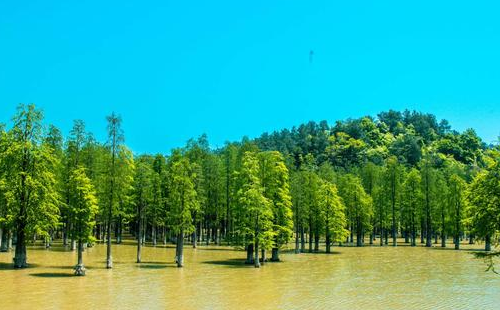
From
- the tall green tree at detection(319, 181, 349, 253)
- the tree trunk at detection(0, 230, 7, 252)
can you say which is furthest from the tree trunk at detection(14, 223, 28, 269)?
the tall green tree at detection(319, 181, 349, 253)

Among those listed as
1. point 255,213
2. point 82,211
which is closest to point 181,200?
point 255,213

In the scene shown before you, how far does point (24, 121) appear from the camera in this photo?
48.3 m

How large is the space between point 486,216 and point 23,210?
4201 centimetres

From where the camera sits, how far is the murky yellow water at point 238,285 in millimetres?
32188

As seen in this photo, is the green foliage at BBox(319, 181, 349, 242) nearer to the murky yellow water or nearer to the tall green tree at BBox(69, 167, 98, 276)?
the murky yellow water

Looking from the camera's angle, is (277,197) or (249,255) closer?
(249,255)

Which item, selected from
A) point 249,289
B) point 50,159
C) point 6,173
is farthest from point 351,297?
point 6,173

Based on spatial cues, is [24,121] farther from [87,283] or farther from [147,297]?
[147,297]

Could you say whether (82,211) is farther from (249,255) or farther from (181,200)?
(249,255)

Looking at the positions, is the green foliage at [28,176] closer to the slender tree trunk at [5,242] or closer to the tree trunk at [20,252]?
the tree trunk at [20,252]

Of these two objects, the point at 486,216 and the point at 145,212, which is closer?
the point at 486,216

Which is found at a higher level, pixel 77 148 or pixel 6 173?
pixel 77 148

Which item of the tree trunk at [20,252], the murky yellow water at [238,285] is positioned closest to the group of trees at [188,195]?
the tree trunk at [20,252]

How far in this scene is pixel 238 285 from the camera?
133ft
